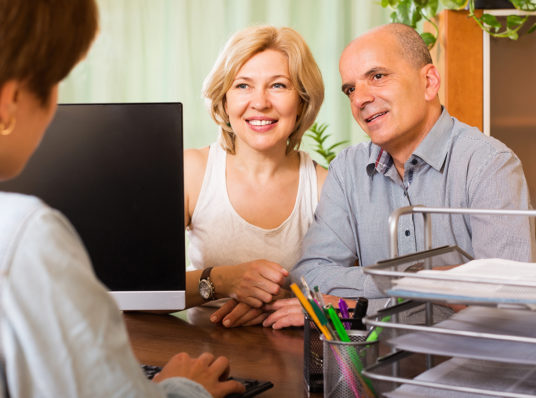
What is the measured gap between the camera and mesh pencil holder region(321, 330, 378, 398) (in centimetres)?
77

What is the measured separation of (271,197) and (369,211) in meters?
0.36

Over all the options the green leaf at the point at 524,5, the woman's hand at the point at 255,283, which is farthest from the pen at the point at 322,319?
the green leaf at the point at 524,5

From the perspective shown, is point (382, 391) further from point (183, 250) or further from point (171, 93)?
point (171, 93)

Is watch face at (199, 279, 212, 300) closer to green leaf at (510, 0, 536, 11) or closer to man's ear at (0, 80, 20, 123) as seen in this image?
man's ear at (0, 80, 20, 123)

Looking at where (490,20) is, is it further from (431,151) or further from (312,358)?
(312,358)

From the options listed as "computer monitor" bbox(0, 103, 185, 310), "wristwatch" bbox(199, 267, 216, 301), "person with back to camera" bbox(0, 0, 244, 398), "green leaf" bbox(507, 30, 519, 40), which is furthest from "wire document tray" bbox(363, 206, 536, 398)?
"green leaf" bbox(507, 30, 519, 40)

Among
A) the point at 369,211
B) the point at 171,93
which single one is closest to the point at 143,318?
the point at 369,211

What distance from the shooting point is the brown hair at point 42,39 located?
1.65 feet

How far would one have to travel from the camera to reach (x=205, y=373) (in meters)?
0.84

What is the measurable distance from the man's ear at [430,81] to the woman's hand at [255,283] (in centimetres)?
66

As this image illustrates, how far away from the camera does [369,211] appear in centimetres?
171

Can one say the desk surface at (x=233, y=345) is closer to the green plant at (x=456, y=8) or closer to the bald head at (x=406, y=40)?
the bald head at (x=406, y=40)

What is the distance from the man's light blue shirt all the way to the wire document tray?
70cm

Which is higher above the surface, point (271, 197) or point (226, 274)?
point (271, 197)
